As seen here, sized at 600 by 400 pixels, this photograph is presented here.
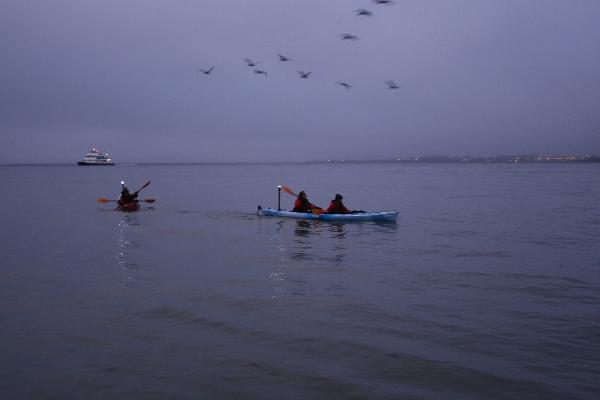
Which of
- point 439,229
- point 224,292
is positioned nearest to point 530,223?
point 439,229

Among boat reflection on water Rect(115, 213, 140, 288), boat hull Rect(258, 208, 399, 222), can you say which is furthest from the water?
boat hull Rect(258, 208, 399, 222)

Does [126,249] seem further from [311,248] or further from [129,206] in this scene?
[129,206]

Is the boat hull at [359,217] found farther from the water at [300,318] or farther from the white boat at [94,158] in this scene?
the white boat at [94,158]

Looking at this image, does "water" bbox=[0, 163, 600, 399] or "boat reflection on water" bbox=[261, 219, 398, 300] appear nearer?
"water" bbox=[0, 163, 600, 399]

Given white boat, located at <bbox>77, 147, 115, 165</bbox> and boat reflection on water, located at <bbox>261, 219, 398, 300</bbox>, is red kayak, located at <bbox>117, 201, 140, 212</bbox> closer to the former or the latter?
boat reflection on water, located at <bbox>261, 219, 398, 300</bbox>

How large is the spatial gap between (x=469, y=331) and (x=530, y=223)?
18.9 meters

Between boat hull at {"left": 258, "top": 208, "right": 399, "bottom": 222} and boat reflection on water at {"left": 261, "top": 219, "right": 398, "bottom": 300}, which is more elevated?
boat hull at {"left": 258, "top": 208, "right": 399, "bottom": 222}

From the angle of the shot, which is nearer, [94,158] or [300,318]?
[300,318]

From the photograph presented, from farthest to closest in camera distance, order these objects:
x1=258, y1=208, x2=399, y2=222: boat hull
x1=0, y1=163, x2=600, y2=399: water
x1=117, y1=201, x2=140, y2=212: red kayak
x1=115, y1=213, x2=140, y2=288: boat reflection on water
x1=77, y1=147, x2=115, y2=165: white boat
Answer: x1=77, y1=147, x2=115, y2=165: white boat → x1=117, y1=201, x2=140, y2=212: red kayak → x1=258, y1=208, x2=399, y2=222: boat hull → x1=115, y1=213, x2=140, y2=288: boat reflection on water → x1=0, y1=163, x2=600, y2=399: water

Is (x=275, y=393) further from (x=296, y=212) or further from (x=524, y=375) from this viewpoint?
(x=296, y=212)

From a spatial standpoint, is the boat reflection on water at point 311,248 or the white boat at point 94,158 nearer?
the boat reflection on water at point 311,248

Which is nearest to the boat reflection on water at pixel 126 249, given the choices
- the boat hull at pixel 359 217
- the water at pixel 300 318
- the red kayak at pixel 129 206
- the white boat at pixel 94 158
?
the water at pixel 300 318

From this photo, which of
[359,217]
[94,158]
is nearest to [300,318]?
[359,217]

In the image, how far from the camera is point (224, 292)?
12.0 meters
